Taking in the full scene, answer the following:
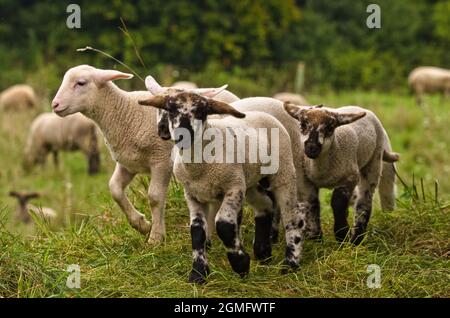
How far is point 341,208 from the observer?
7285 mm

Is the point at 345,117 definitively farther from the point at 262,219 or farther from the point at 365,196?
the point at 365,196

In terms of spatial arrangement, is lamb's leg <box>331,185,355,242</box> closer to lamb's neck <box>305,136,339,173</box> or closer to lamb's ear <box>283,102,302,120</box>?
lamb's neck <box>305,136,339,173</box>

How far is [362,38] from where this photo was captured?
36.5 m

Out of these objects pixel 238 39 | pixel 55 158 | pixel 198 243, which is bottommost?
pixel 198 243

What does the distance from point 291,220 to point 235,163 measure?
2.42ft

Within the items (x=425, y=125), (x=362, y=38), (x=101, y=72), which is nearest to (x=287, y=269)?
(x=101, y=72)

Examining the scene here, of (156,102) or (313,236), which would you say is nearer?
(156,102)

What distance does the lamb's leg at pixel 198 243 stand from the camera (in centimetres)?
627

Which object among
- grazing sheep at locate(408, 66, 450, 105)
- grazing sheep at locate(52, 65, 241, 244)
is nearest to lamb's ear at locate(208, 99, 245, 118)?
grazing sheep at locate(52, 65, 241, 244)

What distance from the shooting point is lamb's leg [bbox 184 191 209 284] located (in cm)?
627

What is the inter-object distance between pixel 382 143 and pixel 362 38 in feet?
95.9

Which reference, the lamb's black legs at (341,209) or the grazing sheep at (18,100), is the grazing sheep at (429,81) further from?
the lamb's black legs at (341,209)

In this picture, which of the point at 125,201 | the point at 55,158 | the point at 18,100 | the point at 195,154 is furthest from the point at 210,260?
the point at 18,100

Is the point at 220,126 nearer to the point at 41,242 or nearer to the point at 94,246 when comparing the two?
the point at 94,246
